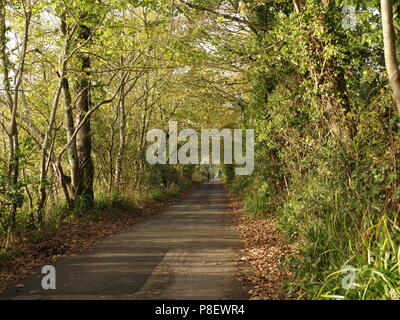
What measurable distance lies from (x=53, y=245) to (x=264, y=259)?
15.9 ft

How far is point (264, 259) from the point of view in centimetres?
822

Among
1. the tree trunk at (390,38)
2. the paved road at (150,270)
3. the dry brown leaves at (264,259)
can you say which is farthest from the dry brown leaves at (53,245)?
the tree trunk at (390,38)

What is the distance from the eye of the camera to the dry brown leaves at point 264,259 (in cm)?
613

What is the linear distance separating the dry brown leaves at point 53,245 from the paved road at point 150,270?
13.2 inches

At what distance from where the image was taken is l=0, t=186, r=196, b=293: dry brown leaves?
7335 millimetres

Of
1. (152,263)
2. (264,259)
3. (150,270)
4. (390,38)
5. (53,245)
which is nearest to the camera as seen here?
(390,38)

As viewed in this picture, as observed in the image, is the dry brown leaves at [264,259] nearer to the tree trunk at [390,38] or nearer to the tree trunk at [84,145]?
the tree trunk at [390,38]

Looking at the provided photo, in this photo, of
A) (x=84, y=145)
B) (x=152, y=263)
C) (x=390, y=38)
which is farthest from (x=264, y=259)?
(x=84, y=145)

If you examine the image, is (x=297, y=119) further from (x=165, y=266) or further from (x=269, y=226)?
(x=165, y=266)

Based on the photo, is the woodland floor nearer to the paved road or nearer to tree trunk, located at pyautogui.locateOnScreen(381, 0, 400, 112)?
the paved road

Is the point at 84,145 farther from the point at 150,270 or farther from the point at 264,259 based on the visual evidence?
the point at 264,259

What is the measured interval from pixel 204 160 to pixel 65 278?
1404 inches

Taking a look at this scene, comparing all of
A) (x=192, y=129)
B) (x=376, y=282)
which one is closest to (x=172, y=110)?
(x=192, y=129)

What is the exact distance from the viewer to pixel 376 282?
14.5 ft
